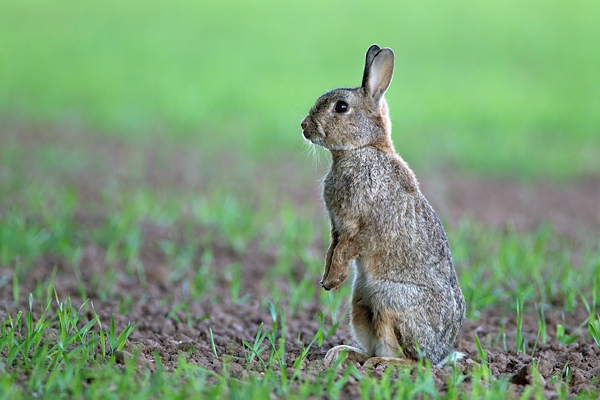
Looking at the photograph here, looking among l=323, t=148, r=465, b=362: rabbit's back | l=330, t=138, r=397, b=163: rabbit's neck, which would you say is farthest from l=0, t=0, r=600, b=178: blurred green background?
l=323, t=148, r=465, b=362: rabbit's back

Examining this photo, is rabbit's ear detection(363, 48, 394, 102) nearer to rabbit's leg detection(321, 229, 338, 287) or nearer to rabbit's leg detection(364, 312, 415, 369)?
rabbit's leg detection(321, 229, 338, 287)

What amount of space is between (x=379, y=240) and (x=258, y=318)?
1.37 metres

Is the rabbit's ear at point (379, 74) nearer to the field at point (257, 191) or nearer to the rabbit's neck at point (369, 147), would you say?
the rabbit's neck at point (369, 147)

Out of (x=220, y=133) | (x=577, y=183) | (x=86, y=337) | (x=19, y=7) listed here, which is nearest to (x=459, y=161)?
(x=577, y=183)

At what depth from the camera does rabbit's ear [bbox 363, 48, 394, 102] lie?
449 cm

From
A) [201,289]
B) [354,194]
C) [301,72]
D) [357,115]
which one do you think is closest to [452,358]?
[354,194]

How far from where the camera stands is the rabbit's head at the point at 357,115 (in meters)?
4.53

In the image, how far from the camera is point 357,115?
4.55m

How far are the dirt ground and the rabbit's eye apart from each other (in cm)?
131

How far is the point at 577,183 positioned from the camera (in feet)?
32.4

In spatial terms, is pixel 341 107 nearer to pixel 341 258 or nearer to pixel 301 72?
pixel 341 258

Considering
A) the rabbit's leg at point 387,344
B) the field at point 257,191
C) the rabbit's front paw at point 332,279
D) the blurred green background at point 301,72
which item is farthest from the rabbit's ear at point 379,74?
the blurred green background at point 301,72

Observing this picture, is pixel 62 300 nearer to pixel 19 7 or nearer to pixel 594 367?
pixel 594 367

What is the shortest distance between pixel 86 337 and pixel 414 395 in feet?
6.12
